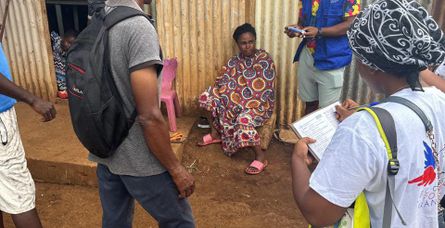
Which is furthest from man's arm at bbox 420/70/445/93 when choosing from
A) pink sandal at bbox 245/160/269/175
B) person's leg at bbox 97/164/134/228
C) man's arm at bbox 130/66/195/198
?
pink sandal at bbox 245/160/269/175

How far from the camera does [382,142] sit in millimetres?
1308

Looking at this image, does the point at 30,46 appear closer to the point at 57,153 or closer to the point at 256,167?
the point at 57,153

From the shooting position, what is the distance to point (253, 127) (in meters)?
4.53

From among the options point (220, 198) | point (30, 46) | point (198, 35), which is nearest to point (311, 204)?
point (220, 198)

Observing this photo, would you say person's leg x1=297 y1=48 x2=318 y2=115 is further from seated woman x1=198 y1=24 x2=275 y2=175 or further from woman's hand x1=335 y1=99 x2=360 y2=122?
woman's hand x1=335 y1=99 x2=360 y2=122

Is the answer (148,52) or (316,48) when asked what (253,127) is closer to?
(316,48)

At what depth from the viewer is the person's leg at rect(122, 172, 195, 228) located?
83.8 inches

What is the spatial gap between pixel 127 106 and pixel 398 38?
1180 mm

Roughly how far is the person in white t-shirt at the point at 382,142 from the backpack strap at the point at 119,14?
3.16ft

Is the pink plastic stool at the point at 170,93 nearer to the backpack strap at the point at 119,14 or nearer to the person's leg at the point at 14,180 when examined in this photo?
the person's leg at the point at 14,180

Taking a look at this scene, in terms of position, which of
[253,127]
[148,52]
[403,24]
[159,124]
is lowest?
[253,127]

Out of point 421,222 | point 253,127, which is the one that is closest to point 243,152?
point 253,127

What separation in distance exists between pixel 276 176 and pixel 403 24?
121 inches

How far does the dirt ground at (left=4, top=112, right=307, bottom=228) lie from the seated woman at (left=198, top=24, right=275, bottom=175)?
0.79ft
